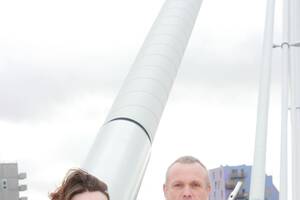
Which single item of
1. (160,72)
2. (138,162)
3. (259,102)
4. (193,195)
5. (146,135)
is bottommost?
(193,195)

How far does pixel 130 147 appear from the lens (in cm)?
566

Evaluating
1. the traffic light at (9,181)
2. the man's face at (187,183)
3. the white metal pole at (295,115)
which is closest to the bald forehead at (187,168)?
the man's face at (187,183)

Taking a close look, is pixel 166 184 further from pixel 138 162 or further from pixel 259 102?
pixel 259 102

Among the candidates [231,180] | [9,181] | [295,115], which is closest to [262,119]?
[295,115]

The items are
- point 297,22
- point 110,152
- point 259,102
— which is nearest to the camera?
point 110,152

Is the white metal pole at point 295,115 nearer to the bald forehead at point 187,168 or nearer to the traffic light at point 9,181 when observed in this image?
the bald forehead at point 187,168

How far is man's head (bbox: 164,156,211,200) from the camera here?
13.9 ft

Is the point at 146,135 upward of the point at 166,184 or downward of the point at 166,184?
upward

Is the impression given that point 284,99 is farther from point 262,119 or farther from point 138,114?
point 138,114

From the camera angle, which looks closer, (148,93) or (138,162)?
(138,162)

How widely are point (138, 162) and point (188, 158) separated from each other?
4.42 feet

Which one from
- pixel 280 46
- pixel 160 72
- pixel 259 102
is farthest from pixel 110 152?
pixel 280 46

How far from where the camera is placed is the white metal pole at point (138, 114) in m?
5.33

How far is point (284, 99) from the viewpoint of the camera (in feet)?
40.4
